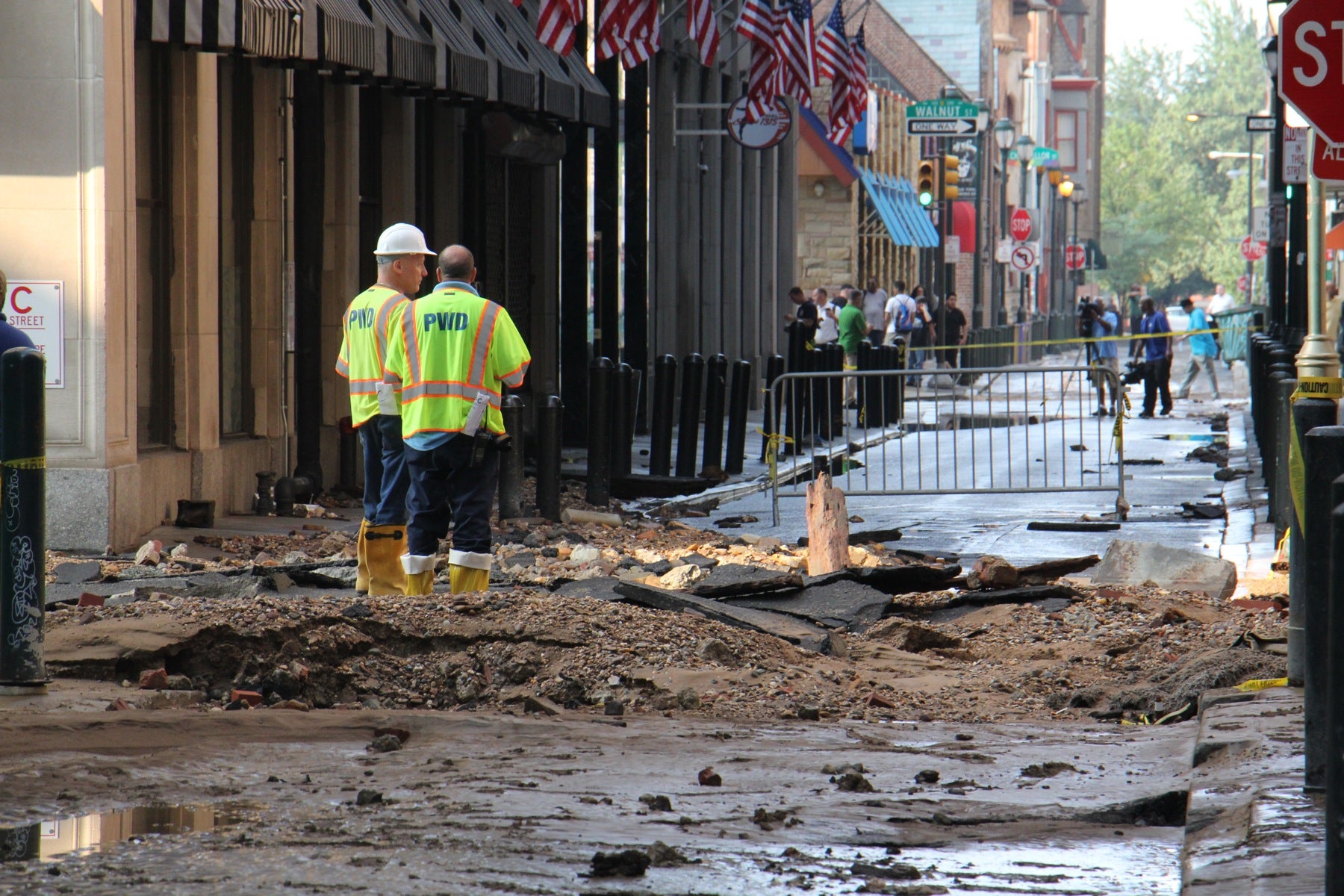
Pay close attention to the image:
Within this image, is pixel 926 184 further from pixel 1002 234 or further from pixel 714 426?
pixel 1002 234

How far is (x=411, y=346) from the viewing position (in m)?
9.36

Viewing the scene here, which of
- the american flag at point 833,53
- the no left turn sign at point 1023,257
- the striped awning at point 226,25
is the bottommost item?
the striped awning at point 226,25

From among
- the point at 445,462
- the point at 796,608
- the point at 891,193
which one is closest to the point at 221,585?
the point at 445,462

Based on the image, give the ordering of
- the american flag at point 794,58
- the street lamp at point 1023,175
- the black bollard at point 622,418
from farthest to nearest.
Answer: the street lamp at point 1023,175 → the american flag at point 794,58 → the black bollard at point 622,418

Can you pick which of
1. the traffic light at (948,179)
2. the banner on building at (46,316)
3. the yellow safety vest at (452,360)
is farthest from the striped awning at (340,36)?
the traffic light at (948,179)

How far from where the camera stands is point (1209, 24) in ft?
507

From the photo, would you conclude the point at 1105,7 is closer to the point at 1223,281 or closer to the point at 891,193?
the point at 1223,281

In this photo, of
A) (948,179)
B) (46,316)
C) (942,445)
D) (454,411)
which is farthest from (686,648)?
(948,179)

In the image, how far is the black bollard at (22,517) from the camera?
6.52m

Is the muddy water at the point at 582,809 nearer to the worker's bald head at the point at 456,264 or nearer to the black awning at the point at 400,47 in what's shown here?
the worker's bald head at the point at 456,264

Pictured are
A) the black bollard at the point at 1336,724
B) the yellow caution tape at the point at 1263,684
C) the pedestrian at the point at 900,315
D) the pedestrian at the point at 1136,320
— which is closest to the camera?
the black bollard at the point at 1336,724

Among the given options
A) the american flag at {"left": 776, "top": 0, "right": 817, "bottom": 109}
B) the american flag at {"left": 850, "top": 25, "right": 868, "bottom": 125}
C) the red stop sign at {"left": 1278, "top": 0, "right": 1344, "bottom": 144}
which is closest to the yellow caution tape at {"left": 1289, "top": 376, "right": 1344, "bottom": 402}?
the red stop sign at {"left": 1278, "top": 0, "right": 1344, "bottom": 144}

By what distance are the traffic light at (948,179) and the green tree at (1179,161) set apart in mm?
42015

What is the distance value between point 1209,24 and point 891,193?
115m
